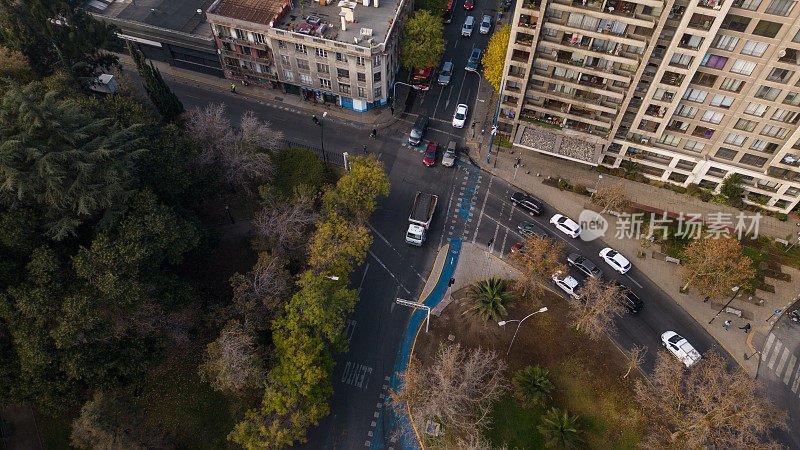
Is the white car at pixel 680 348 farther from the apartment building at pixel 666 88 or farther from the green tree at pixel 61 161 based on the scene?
the green tree at pixel 61 161

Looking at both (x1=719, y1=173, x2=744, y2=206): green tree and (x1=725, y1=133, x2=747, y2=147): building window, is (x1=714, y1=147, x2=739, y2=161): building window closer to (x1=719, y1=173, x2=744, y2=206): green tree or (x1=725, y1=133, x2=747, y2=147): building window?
(x1=725, y1=133, x2=747, y2=147): building window

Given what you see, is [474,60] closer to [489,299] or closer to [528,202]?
[528,202]

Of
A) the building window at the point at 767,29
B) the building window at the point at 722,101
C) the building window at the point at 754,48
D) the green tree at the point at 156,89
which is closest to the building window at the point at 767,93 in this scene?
the building window at the point at 722,101

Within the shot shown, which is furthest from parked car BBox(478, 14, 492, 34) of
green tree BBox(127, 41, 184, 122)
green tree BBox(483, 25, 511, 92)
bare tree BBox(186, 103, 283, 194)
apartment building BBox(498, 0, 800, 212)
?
green tree BBox(127, 41, 184, 122)

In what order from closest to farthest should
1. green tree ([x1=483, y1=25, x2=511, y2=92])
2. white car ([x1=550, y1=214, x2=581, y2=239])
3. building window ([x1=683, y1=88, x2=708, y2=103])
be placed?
building window ([x1=683, y1=88, x2=708, y2=103]) → white car ([x1=550, y1=214, x2=581, y2=239]) → green tree ([x1=483, y1=25, x2=511, y2=92])

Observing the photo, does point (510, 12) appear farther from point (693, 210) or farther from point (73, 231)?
point (73, 231)

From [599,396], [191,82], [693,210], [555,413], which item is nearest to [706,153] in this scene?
[693,210]
